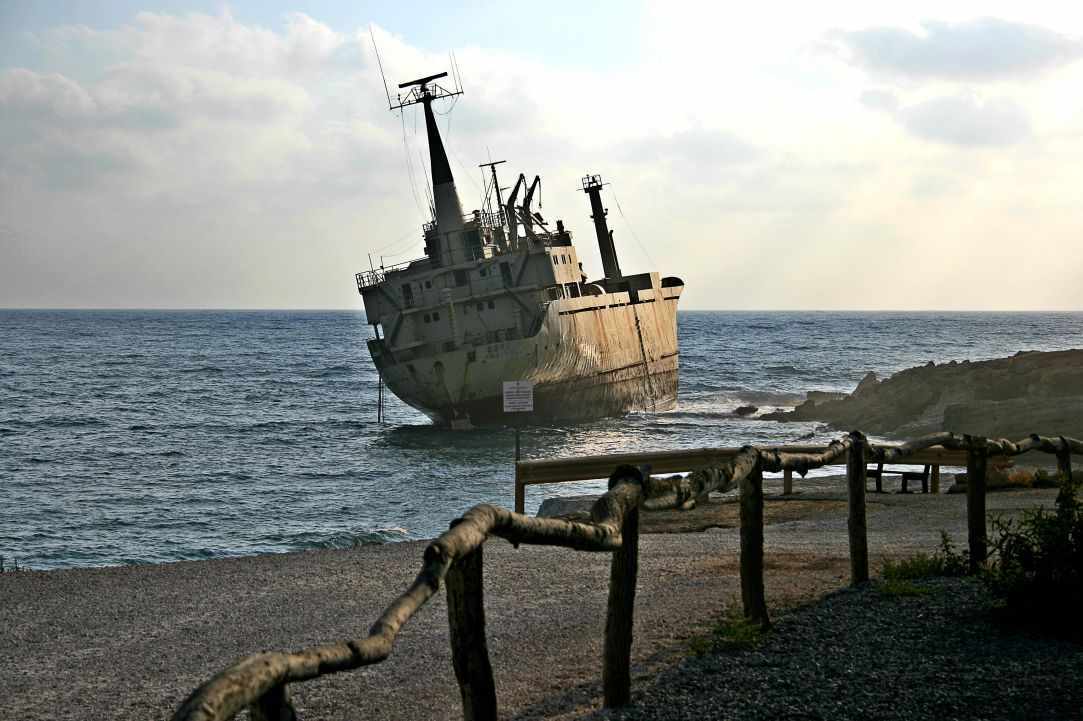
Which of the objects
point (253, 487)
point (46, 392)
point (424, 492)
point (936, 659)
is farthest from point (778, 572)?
point (46, 392)

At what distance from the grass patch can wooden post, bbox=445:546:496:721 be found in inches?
91.5

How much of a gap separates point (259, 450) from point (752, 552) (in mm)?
35902

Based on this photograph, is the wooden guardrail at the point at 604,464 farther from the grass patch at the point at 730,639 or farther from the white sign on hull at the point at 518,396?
the grass patch at the point at 730,639

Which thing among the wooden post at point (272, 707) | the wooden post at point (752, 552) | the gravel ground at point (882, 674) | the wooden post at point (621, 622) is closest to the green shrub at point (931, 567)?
the gravel ground at point (882, 674)

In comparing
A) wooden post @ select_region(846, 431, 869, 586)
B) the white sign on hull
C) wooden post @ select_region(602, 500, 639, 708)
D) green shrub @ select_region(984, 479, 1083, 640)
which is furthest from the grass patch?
the white sign on hull

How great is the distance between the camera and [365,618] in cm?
873

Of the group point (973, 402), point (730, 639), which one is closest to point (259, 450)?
point (973, 402)

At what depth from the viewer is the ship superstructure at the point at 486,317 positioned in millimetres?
45375

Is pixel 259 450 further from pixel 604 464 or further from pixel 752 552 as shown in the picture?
pixel 752 552

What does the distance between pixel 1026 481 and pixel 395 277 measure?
112 ft

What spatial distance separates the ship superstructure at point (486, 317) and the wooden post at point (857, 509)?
34.5m

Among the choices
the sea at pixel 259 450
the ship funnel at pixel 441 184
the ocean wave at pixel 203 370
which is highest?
the ship funnel at pixel 441 184

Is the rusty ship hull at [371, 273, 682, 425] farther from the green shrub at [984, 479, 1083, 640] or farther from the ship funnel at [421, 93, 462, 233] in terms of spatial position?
the green shrub at [984, 479, 1083, 640]

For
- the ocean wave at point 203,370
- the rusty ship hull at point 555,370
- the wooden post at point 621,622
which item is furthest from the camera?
the ocean wave at point 203,370
